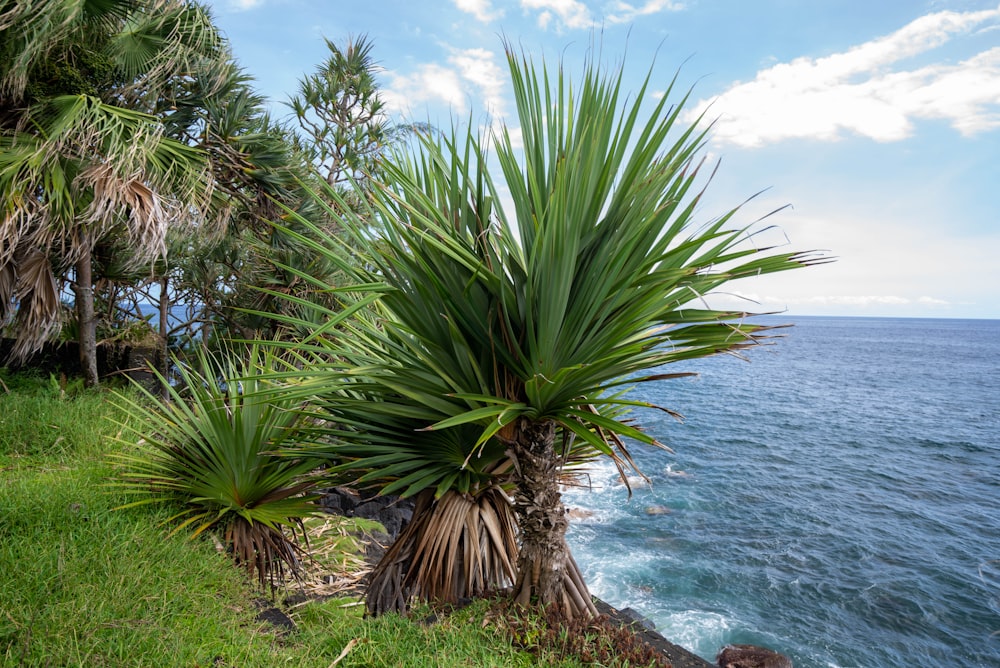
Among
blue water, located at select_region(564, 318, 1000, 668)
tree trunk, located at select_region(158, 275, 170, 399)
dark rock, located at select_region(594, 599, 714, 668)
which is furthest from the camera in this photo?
tree trunk, located at select_region(158, 275, 170, 399)

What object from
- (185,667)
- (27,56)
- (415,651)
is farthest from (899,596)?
(27,56)

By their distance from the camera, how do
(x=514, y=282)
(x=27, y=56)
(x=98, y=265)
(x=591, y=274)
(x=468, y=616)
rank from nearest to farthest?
(x=591, y=274) < (x=514, y=282) < (x=468, y=616) < (x=27, y=56) < (x=98, y=265)

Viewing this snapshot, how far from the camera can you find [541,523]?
123 inches

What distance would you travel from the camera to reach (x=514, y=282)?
9.93 feet

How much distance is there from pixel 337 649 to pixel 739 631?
35.1 ft

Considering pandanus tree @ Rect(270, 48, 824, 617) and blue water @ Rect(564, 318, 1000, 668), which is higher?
pandanus tree @ Rect(270, 48, 824, 617)

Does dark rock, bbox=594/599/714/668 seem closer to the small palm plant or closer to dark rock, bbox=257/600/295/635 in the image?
dark rock, bbox=257/600/295/635

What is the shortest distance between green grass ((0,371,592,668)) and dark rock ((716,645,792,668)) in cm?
822

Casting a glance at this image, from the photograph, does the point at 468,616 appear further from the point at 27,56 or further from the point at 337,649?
the point at 27,56

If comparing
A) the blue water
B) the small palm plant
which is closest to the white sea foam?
the blue water

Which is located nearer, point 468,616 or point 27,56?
point 468,616

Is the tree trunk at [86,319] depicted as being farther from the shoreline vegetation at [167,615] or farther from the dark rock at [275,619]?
the dark rock at [275,619]

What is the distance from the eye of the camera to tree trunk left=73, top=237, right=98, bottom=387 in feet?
29.3

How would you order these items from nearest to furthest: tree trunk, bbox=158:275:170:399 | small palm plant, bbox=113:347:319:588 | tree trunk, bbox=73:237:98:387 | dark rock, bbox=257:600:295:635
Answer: dark rock, bbox=257:600:295:635
small palm plant, bbox=113:347:319:588
tree trunk, bbox=73:237:98:387
tree trunk, bbox=158:275:170:399
